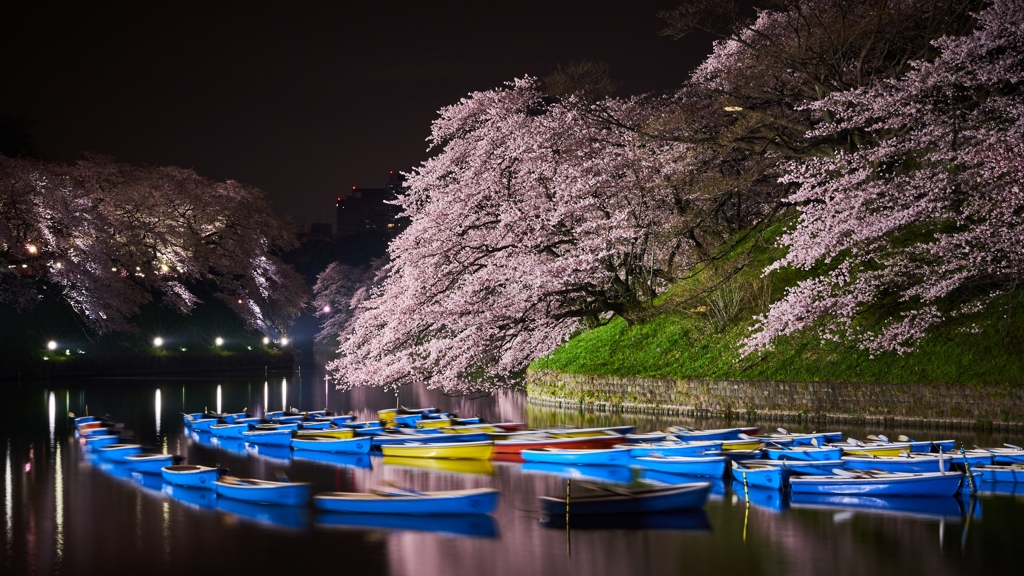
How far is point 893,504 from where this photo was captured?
459 inches

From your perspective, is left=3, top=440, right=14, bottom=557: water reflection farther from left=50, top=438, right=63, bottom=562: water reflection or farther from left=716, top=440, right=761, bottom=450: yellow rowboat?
left=716, top=440, right=761, bottom=450: yellow rowboat

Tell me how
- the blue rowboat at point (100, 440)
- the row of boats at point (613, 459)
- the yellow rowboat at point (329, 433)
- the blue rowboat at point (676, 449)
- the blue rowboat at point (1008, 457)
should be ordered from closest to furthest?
1. the row of boats at point (613, 459)
2. the blue rowboat at point (1008, 457)
3. the blue rowboat at point (676, 449)
4. the yellow rowboat at point (329, 433)
5. the blue rowboat at point (100, 440)

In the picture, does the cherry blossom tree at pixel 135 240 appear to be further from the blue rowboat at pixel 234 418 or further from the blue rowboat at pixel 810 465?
the blue rowboat at pixel 810 465

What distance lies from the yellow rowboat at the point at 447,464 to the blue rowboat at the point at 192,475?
360 cm

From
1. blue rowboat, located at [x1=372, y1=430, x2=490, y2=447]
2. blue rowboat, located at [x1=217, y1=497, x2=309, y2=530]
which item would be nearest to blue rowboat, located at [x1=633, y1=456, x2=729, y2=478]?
blue rowboat, located at [x1=372, y1=430, x2=490, y2=447]

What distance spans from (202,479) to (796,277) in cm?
1603

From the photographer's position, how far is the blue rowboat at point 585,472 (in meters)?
14.1

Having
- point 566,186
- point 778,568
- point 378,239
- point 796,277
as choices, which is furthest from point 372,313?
point 378,239

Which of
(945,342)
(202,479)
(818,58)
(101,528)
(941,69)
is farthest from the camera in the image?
(818,58)

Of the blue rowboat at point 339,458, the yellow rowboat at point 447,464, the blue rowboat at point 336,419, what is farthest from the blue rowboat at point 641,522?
the blue rowboat at point 336,419

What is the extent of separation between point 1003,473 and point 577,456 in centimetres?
636

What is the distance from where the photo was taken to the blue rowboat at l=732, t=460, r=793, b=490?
12.3m

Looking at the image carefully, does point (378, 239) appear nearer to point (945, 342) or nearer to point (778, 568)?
point (945, 342)

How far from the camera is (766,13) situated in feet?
85.9
